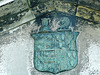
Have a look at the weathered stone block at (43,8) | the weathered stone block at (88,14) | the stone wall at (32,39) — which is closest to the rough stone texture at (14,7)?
the stone wall at (32,39)

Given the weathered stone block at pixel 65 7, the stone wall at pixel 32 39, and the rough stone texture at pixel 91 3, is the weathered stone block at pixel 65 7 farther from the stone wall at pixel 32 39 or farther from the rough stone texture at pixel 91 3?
the rough stone texture at pixel 91 3

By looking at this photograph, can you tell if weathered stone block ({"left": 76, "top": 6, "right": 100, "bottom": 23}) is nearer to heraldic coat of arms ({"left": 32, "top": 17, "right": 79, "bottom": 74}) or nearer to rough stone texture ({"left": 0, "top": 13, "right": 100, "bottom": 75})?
rough stone texture ({"left": 0, "top": 13, "right": 100, "bottom": 75})

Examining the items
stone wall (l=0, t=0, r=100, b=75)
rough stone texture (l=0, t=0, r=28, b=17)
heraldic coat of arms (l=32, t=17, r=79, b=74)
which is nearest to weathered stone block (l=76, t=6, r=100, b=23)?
stone wall (l=0, t=0, r=100, b=75)

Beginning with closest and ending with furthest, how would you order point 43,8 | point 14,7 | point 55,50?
point 55,50
point 14,7
point 43,8

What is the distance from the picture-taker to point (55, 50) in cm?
257

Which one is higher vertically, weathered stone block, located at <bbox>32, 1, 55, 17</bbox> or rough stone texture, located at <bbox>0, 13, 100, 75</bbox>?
weathered stone block, located at <bbox>32, 1, 55, 17</bbox>

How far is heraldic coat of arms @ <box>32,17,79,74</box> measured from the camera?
100 inches

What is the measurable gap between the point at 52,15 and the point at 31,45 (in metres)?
0.46

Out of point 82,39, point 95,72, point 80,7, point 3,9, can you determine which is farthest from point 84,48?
point 3,9

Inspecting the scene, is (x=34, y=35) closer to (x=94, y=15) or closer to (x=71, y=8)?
(x=71, y=8)

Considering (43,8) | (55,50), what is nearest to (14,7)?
(43,8)

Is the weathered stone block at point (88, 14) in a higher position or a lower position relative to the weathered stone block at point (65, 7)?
lower

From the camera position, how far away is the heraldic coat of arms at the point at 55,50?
100 inches

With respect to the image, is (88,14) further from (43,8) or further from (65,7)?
(43,8)
